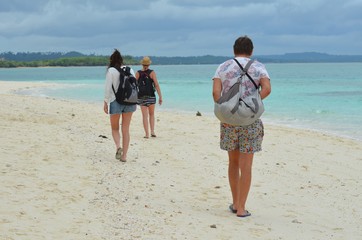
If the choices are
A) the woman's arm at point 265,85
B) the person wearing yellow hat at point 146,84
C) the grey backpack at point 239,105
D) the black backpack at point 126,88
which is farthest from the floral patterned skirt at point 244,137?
the person wearing yellow hat at point 146,84

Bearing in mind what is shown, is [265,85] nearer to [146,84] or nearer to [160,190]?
[160,190]

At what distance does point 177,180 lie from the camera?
744 centimetres

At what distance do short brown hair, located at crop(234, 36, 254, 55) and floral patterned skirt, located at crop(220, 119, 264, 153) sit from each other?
724 mm

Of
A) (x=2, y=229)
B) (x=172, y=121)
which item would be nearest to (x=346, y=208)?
(x=2, y=229)

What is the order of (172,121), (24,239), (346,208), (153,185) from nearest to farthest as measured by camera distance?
(24,239)
(346,208)
(153,185)
(172,121)

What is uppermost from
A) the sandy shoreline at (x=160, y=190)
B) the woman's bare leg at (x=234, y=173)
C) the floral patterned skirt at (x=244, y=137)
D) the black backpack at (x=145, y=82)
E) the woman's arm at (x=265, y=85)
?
the woman's arm at (x=265, y=85)

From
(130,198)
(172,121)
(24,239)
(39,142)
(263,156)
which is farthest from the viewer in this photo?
(172,121)

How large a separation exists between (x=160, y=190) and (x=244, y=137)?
1743 millimetres

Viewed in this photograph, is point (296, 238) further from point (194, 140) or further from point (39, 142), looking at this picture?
point (194, 140)

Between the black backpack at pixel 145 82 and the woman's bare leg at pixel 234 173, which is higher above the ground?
the black backpack at pixel 145 82

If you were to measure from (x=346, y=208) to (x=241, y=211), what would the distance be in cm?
161

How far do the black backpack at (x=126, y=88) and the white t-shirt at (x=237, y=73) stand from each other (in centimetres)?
273

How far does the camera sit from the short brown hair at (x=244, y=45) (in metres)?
5.43

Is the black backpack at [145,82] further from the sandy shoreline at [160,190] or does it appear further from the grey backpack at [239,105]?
the grey backpack at [239,105]
